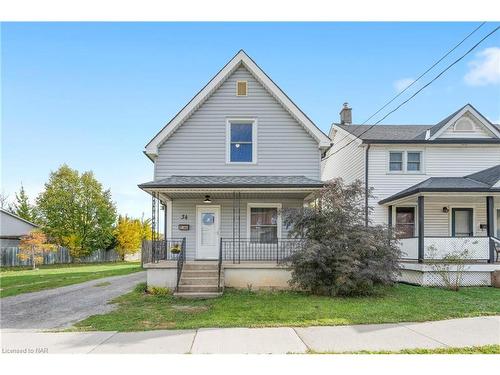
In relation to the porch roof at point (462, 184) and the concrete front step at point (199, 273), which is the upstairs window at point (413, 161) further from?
the concrete front step at point (199, 273)

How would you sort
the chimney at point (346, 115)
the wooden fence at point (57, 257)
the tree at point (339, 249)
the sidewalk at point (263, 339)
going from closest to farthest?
the sidewalk at point (263, 339) < the tree at point (339, 249) < the chimney at point (346, 115) < the wooden fence at point (57, 257)

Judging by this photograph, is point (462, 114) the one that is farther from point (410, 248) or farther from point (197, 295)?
point (197, 295)

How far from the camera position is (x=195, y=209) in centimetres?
1310

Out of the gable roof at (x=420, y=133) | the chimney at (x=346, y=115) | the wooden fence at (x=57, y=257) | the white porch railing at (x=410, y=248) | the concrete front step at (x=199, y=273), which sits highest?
the chimney at (x=346, y=115)

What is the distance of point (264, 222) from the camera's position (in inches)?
521

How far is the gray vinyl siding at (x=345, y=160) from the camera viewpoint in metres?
16.4

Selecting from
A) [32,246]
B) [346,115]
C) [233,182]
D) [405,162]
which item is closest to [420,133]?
[405,162]

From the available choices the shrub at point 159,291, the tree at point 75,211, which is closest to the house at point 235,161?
the shrub at point 159,291

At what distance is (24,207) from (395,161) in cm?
3442

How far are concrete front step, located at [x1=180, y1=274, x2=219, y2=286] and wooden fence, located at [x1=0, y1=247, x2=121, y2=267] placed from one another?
20.7 metres

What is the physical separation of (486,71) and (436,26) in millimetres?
2864

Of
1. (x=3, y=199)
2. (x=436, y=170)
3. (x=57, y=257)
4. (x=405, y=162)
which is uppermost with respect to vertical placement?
(x=405, y=162)

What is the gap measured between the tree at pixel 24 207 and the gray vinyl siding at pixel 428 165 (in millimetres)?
31894

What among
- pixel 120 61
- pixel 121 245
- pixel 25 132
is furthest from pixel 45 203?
pixel 120 61
